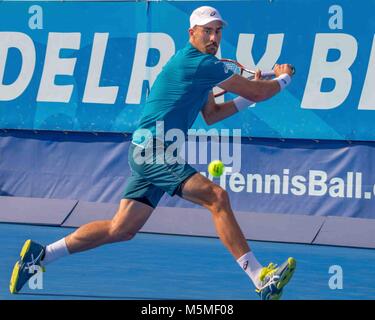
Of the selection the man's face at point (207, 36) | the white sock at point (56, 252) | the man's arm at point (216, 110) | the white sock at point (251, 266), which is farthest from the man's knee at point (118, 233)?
the man's face at point (207, 36)

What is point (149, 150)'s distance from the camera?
8.09m

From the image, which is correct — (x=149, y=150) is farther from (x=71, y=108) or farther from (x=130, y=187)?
(x=71, y=108)

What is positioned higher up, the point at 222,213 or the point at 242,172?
the point at 242,172

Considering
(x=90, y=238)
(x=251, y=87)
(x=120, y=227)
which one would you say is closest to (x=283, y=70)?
(x=251, y=87)

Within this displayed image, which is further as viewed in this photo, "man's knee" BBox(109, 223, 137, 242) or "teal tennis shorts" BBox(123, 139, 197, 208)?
"man's knee" BBox(109, 223, 137, 242)

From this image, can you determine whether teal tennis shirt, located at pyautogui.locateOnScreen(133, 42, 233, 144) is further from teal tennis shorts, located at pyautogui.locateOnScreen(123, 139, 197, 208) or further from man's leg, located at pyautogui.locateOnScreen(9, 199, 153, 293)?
man's leg, located at pyautogui.locateOnScreen(9, 199, 153, 293)

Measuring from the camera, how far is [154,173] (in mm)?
8023

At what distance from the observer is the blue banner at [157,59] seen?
11422 millimetres

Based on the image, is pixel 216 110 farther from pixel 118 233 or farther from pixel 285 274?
pixel 285 274

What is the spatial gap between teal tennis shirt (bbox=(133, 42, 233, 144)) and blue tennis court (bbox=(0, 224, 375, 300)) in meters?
1.24

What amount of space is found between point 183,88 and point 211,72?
23 cm

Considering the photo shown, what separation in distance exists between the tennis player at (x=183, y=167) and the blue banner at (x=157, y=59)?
323 cm

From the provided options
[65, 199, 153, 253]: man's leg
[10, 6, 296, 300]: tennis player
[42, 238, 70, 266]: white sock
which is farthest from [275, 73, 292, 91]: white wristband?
[42, 238, 70, 266]: white sock

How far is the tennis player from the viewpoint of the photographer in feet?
25.7
